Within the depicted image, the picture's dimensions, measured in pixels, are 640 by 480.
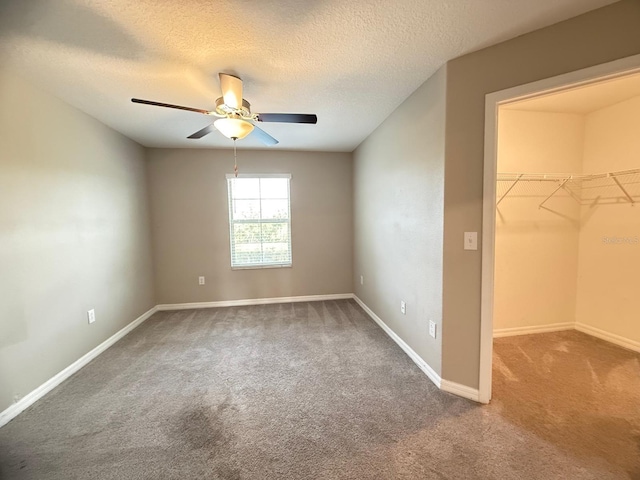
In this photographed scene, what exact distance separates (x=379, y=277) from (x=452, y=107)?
2.03 meters

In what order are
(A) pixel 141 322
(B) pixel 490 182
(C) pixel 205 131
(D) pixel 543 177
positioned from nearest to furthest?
(B) pixel 490 182 → (C) pixel 205 131 → (D) pixel 543 177 → (A) pixel 141 322

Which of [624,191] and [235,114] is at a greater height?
[235,114]

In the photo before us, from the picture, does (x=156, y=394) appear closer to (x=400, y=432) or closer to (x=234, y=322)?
(x=234, y=322)

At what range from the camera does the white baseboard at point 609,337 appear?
2.47 metres

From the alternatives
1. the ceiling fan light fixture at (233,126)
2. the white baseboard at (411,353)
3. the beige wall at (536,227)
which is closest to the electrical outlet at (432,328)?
the white baseboard at (411,353)

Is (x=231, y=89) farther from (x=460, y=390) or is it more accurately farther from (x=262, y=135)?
(x=460, y=390)

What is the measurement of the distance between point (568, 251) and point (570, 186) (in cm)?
75

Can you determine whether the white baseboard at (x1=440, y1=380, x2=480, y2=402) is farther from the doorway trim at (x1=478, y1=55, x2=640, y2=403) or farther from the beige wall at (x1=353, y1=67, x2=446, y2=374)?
the beige wall at (x1=353, y1=67, x2=446, y2=374)

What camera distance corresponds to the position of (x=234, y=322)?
3.40m

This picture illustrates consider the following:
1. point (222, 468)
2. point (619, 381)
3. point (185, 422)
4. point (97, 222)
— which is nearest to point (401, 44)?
point (222, 468)

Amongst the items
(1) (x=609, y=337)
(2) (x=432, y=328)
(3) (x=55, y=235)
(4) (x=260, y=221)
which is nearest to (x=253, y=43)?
(3) (x=55, y=235)

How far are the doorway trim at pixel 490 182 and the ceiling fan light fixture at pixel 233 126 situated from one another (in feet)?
5.85

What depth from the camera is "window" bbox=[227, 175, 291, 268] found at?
4.07 metres

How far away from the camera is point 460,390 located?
1.91 meters
